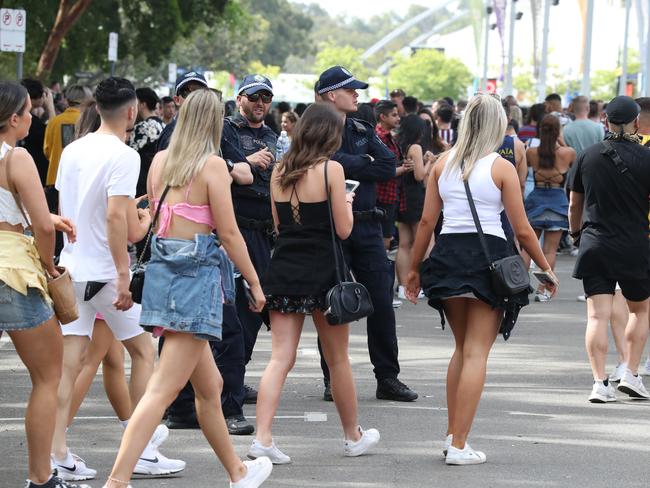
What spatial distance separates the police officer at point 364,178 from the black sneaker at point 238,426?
4.02 feet

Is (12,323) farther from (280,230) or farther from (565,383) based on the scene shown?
(565,383)

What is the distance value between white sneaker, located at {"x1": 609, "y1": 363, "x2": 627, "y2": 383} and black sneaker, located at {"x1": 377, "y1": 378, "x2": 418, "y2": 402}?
1483mm

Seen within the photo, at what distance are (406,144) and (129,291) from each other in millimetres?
8500

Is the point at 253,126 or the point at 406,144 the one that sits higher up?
the point at 253,126

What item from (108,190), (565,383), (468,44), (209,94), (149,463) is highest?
(209,94)

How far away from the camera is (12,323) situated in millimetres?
6363

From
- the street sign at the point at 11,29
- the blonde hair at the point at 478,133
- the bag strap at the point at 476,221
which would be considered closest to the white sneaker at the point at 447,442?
the bag strap at the point at 476,221

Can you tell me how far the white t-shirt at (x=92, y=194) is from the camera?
7.00 m

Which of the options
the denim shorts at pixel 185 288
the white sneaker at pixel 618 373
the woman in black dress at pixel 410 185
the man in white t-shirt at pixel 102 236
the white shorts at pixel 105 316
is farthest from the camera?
the woman in black dress at pixel 410 185

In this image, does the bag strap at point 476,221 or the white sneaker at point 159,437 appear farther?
the bag strap at point 476,221

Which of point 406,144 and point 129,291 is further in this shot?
point 406,144

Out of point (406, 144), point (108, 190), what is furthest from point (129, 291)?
point (406, 144)

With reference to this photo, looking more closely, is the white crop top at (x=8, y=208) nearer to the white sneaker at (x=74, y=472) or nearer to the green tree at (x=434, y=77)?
the white sneaker at (x=74, y=472)

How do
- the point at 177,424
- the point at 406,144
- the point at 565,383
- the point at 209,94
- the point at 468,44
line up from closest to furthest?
the point at 209,94
the point at 177,424
the point at 565,383
the point at 406,144
the point at 468,44
